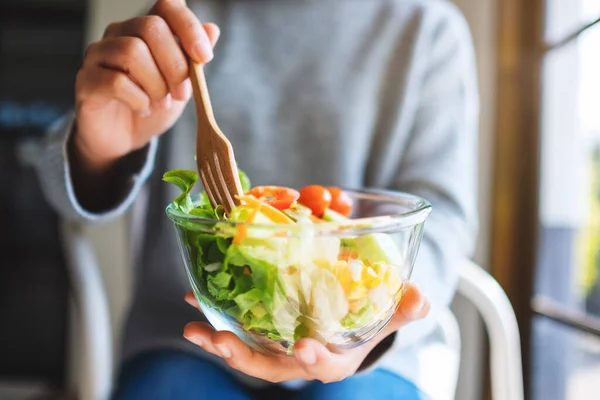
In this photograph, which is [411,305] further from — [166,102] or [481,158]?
[481,158]

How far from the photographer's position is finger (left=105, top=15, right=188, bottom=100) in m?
0.51

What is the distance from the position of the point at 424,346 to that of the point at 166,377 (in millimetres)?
368

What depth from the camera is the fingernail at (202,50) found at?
50 cm

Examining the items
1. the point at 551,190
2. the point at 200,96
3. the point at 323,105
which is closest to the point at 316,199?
the point at 200,96

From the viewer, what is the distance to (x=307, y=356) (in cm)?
40

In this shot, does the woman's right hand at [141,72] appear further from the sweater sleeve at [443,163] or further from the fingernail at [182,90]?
the sweater sleeve at [443,163]

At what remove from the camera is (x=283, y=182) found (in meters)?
0.95

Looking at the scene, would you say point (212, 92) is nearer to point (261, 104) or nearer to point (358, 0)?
point (261, 104)

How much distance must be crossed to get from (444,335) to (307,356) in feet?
1.52

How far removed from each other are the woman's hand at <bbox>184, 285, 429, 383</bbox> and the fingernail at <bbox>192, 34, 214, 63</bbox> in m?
0.22

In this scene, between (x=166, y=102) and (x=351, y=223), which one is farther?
(x=166, y=102)

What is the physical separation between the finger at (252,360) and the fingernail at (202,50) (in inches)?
9.8

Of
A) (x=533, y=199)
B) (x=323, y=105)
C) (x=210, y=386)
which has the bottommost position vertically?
(x=210, y=386)

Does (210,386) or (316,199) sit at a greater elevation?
(316,199)
